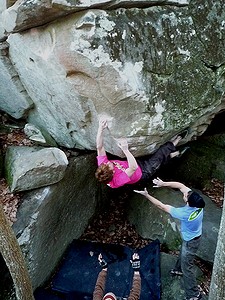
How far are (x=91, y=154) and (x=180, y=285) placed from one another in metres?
2.85

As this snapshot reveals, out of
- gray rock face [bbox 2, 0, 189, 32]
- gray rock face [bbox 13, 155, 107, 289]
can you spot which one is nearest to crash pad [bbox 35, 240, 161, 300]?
gray rock face [bbox 13, 155, 107, 289]

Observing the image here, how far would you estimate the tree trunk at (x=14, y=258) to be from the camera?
5228 millimetres

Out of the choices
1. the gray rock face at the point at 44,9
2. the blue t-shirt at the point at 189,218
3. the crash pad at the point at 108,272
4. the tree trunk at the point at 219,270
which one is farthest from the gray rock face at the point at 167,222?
the gray rock face at the point at 44,9

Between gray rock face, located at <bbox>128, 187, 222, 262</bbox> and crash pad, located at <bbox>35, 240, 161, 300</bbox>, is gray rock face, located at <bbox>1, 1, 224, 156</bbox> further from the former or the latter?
crash pad, located at <bbox>35, 240, 161, 300</bbox>

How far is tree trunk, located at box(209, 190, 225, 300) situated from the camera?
16.7ft

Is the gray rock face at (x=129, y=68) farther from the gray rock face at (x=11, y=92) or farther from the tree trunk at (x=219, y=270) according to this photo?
the tree trunk at (x=219, y=270)

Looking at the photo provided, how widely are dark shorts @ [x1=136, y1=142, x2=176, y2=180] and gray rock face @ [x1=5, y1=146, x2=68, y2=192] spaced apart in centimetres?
135

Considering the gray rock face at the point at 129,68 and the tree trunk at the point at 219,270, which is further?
the gray rock face at the point at 129,68

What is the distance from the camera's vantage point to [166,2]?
652cm

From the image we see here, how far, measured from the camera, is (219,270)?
17.4 ft

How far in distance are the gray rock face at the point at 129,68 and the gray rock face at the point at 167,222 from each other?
170 centimetres

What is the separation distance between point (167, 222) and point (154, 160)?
59.2 inches

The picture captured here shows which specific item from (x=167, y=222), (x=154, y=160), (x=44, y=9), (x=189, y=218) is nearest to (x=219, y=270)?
(x=189, y=218)

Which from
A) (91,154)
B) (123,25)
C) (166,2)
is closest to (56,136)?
(91,154)
